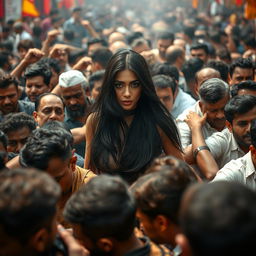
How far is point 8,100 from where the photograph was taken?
6383 mm

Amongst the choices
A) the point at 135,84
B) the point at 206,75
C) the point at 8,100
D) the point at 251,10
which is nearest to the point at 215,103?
the point at 135,84

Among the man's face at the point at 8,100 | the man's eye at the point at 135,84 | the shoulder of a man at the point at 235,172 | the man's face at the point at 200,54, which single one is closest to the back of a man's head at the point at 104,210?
the shoulder of a man at the point at 235,172

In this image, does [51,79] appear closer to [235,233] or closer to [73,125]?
[73,125]

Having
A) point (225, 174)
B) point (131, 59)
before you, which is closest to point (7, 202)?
point (225, 174)

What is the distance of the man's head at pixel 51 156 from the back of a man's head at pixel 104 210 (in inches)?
34.0

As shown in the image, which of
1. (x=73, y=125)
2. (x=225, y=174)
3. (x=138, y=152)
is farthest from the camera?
(x=73, y=125)

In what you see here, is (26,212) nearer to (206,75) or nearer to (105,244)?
(105,244)

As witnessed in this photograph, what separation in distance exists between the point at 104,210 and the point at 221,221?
28.4 inches

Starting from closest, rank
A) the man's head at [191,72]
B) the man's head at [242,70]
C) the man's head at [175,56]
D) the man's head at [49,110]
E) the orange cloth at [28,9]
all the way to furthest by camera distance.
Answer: the man's head at [49,110]
the man's head at [242,70]
the man's head at [191,72]
the man's head at [175,56]
the orange cloth at [28,9]

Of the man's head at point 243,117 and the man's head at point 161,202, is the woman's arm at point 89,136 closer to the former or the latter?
the man's head at point 243,117

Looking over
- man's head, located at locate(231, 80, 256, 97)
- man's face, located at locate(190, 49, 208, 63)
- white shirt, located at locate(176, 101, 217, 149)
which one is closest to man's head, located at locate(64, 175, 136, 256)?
white shirt, located at locate(176, 101, 217, 149)

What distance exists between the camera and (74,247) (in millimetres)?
2623

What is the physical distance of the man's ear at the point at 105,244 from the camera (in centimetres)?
261

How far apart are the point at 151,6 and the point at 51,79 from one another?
36319 mm
